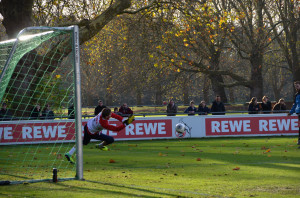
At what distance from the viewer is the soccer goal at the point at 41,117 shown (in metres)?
9.82

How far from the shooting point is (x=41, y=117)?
1958 cm

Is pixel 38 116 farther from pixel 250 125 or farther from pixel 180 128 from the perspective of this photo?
pixel 250 125

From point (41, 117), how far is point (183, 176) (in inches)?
423

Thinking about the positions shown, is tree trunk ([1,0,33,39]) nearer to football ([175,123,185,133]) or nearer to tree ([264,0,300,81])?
football ([175,123,185,133])

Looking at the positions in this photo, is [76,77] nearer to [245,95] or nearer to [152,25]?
[152,25]

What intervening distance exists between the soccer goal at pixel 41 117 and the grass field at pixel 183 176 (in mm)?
765

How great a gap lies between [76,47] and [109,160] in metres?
4.66

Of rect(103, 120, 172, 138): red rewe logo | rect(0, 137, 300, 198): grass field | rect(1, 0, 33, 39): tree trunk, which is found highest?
rect(1, 0, 33, 39): tree trunk

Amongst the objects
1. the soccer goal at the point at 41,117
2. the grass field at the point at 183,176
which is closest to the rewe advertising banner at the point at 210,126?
the soccer goal at the point at 41,117

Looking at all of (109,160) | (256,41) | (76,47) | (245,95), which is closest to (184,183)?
(76,47)

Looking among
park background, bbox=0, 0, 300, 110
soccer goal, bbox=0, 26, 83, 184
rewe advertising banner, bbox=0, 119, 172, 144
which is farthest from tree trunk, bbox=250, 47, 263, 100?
soccer goal, bbox=0, 26, 83, 184

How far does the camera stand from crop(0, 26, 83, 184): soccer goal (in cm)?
982

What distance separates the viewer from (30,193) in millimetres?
8172

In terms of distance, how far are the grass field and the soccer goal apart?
2.51ft
